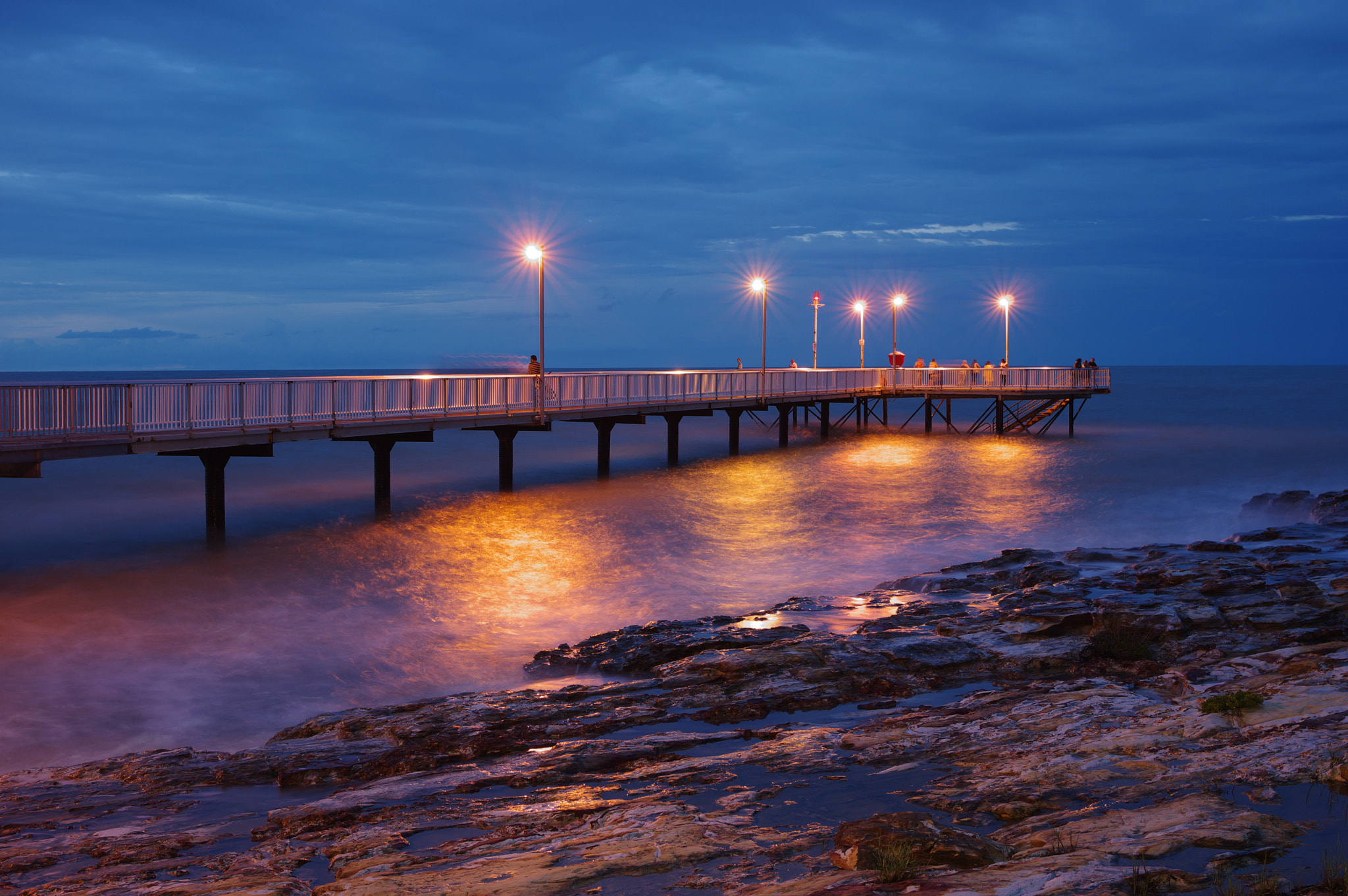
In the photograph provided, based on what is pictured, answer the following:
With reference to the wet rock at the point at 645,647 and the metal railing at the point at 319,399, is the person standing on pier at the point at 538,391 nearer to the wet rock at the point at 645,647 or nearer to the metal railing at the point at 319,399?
the metal railing at the point at 319,399

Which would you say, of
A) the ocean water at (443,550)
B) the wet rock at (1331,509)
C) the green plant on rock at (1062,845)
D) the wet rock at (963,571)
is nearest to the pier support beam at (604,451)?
the ocean water at (443,550)

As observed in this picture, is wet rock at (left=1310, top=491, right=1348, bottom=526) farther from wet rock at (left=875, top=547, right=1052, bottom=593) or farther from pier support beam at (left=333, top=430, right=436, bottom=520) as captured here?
pier support beam at (left=333, top=430, right=436, bottom=520)

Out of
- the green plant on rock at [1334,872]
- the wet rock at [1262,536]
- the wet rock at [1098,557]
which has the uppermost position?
the green plant on rock at [1334,872]

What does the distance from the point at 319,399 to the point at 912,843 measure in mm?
20726

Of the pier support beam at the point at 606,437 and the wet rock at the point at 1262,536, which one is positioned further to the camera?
the pier support beam at the point at 606,437

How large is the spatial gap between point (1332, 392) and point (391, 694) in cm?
13882

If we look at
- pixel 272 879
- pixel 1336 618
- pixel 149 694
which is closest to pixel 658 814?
pixel 272 879

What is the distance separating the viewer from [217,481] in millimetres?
23641

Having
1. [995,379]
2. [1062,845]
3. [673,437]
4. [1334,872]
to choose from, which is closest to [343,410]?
[673,437]

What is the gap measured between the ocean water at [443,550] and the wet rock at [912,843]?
7.05 metres

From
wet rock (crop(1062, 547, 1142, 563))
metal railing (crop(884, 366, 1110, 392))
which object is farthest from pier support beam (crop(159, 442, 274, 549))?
metal railing (crop(884, 366, 1110, 392))

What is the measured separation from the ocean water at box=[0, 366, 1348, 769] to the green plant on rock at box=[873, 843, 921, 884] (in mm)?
7365

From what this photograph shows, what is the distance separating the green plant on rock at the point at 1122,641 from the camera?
1161cm

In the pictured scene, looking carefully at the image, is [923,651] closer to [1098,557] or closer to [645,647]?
[645,647]
